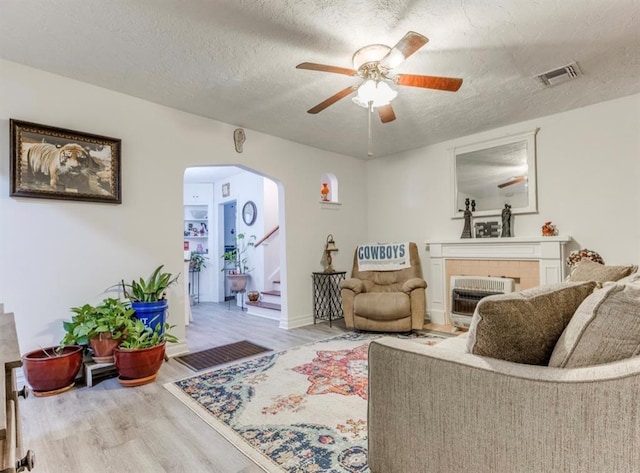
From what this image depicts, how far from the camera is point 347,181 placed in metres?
5.34

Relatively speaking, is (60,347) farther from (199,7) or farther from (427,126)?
(427,126)

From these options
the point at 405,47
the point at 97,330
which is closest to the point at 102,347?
the point at 97,330

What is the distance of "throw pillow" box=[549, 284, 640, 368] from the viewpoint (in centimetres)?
96

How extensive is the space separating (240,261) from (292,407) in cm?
446

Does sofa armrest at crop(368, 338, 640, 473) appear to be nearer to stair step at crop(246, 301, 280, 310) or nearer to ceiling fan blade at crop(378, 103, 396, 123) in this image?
ceiling fan blade at crop(378, 103, 396, 123)

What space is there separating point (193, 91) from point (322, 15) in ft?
5.02

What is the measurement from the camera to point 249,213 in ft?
21.1

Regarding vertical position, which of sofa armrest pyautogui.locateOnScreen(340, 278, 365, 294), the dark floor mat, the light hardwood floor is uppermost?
sofa armrest pyautogui.locateOnScreen(340, 278, 365, 294)

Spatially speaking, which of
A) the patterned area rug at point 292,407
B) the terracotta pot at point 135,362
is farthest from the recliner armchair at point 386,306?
the terracotta pot at point 135,362

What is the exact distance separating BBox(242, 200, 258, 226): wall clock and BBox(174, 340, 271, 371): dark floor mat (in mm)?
3026

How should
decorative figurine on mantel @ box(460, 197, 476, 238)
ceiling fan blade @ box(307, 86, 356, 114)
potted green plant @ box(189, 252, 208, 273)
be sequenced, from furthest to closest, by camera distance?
potted green plant @ box(189, 252, 208, 273) → decorative figurine on mantel @ box(460, 197, 476, 238) → ceiling fan blade @ box(307, 86, 356, 114)

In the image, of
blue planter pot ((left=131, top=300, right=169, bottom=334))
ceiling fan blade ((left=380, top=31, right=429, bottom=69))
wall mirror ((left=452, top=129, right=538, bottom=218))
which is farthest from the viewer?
wall mirror ((left=452, top=129, right=538, bottom=218))

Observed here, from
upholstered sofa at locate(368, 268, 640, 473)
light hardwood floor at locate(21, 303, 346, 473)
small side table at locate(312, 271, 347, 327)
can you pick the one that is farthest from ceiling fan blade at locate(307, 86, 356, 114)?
small side table at locate(312, 271, 347, 327)

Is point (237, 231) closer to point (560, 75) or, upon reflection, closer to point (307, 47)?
point (307, 47)
